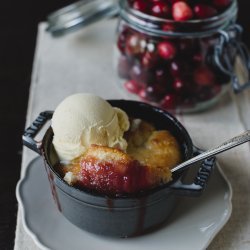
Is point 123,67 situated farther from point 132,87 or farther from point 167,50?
point 167,50

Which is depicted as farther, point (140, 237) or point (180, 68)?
point (180, 68)

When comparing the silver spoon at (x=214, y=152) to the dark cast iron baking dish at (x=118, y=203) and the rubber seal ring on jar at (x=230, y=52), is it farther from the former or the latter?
the rubber seal ring on jar at (x=230, y=52)

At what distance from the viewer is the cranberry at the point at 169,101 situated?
120 cm

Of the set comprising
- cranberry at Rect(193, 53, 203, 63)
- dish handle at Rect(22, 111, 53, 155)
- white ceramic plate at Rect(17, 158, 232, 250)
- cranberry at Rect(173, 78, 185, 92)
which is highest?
cranberry at Rect(193, 53, 203, 63)

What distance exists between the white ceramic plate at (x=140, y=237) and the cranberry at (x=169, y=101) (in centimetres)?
28

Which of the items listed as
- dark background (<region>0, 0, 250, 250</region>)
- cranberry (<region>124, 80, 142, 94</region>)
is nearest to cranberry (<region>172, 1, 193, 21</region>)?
cranberry (<region>124, 80, 142, 94</region>)

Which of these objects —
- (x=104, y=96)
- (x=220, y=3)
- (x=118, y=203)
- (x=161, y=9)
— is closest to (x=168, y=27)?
(x=161, y=9)

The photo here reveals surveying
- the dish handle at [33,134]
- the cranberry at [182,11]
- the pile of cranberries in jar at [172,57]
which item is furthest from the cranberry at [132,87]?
the dish handle at [33,134]

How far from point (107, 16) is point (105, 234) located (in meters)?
0.79

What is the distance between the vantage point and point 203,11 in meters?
1.12

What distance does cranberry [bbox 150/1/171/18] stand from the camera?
44.1 inches

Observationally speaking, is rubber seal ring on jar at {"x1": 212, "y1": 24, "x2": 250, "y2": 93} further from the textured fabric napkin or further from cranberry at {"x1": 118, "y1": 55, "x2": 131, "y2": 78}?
cranberry at {"x1": 118, "y1": 55, "x2": 131, "y2": 78}

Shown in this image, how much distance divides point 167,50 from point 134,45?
9cm

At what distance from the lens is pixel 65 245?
84 cm
